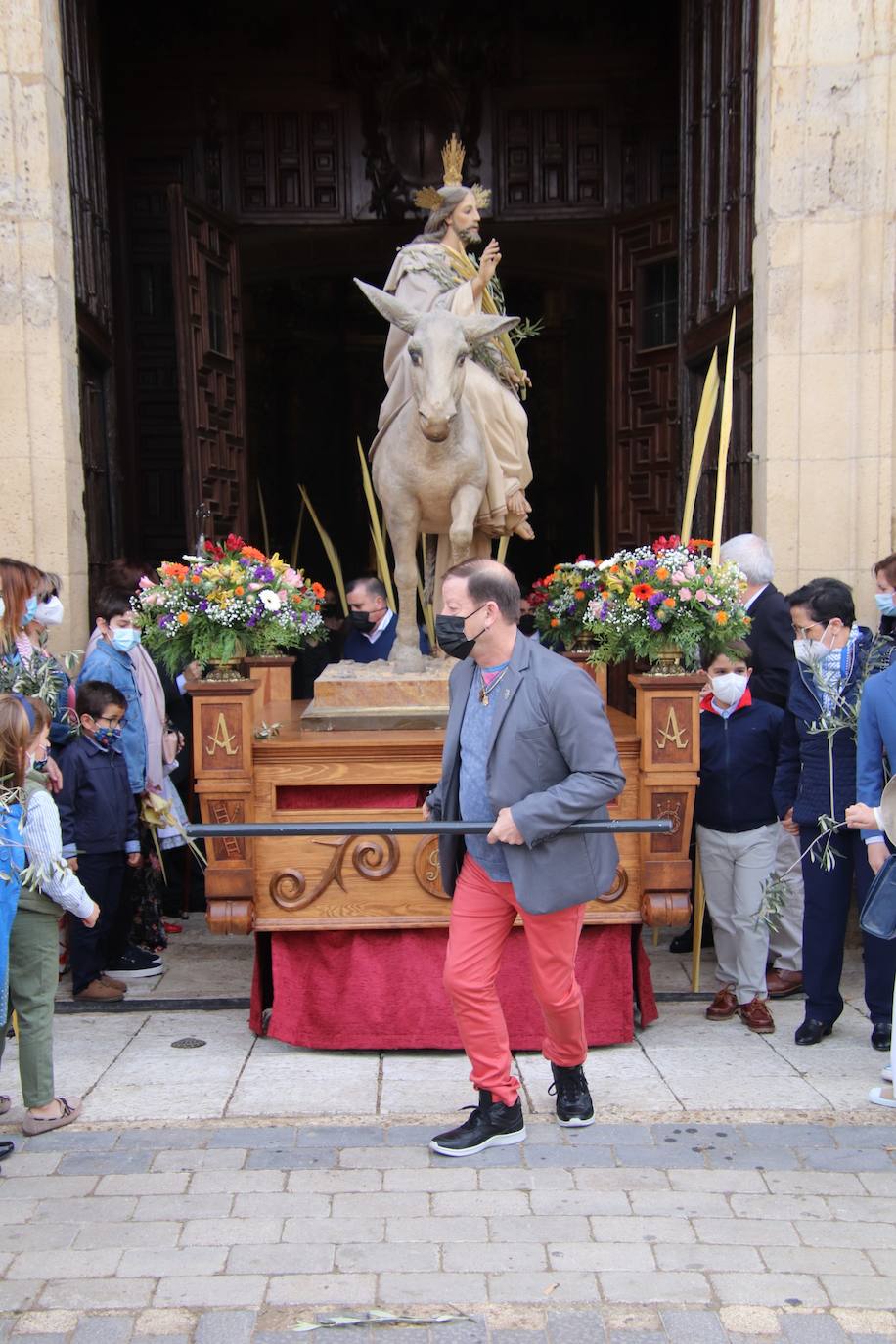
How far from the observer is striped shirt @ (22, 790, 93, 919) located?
13.3 feet

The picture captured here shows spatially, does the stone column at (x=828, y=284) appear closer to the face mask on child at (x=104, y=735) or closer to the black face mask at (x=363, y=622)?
the black face mask at (x=363, y=622)

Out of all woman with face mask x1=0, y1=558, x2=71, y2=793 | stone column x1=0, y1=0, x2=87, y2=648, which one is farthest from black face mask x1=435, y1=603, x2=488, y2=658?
stone column x1=0, y1=0, x2=87, y2=648

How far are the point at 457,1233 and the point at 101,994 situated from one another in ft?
7.99

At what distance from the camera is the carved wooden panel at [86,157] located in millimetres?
7566

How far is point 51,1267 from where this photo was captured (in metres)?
3.36

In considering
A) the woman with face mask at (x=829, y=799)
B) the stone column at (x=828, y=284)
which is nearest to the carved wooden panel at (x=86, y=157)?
the stone column at (x=828, y=284)

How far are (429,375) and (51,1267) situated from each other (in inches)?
130

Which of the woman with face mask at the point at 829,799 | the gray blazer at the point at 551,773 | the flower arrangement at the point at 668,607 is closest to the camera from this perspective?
the gray blazer at the point at 551,773

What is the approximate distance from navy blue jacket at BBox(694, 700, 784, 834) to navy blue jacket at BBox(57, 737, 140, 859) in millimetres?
2363

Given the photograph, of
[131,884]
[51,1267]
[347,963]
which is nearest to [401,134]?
[131,884]

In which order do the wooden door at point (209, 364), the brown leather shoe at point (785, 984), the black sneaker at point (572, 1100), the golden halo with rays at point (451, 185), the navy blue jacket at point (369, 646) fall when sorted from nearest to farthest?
the black sneaker at point (572, 1100) < the brown leather shoe at point (785, 984) < the golden halo with rays at point (451, 185) < the navy blue jacket at point (369, 646) < the wooden door at point (209, 364)

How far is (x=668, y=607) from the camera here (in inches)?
194

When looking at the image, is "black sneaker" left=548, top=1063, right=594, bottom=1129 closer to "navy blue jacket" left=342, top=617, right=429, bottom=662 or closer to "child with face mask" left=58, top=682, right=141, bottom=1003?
"child with face mask" left=58, top=682, right=141, bottom=1003

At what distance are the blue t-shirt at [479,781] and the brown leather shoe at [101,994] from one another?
2.18 m
